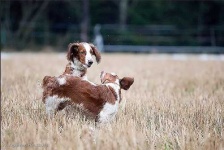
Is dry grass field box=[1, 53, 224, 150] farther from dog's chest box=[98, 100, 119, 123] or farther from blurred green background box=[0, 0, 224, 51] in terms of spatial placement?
blurred green background box=[0, 0, 224, 51]

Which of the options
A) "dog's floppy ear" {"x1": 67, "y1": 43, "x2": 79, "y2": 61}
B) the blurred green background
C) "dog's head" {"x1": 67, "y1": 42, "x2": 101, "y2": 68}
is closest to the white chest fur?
"dog's head" {"x1": 67, "y1": 42, "x2": 101, "y2": 68}

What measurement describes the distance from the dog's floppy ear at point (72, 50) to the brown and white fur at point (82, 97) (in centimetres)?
64

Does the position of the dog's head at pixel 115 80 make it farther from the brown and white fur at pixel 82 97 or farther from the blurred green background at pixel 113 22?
the blurred green background at pixel 113 22

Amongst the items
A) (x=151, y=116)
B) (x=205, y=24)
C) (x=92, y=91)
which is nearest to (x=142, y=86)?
(x=151, y=116)

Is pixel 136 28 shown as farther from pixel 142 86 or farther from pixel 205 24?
pixel 142 86

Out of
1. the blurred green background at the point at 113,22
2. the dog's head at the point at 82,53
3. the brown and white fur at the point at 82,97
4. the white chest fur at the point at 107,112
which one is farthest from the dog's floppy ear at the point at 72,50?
the blurred green background at the point at 113,22

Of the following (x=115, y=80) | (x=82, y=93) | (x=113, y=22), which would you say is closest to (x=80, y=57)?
(x=115, y=80)

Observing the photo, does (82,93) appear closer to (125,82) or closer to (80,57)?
(125,82)

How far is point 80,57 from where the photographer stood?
5230 millimetres

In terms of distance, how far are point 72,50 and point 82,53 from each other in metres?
0.13

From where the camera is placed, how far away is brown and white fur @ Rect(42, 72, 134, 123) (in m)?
4.54

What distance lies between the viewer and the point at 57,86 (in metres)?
4.54

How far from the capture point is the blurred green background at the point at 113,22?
92.6 ft

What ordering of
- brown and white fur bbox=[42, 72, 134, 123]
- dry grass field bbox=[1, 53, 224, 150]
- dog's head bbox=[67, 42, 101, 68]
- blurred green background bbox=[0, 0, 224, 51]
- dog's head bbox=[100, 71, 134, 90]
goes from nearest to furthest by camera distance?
1. dry grass field bbox=[1, 53, 224, 150]
2. brown and white fur bbox=[42, 72, 134, 123]
3. dog's head bbox=[100, 71, 134, 90]
4. dog's head bbox=[67, 42, 101, 68]
5. blurred green background bbox=[0, 0, 224, 51]
